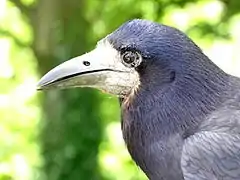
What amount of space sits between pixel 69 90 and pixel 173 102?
285 centimetres

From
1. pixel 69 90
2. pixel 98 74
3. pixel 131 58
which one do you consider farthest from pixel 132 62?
pixel 69 90

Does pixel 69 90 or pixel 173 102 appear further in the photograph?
pixel 69 90

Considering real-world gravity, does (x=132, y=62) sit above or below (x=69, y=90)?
below

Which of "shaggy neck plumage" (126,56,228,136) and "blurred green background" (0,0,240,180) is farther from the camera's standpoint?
"blurred green background" (0,0,240,180)

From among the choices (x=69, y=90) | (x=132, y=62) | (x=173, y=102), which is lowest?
(x=173, y=102)

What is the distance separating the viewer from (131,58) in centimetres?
297

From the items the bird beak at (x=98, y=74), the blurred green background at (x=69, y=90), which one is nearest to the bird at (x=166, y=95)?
the bird beak at (x=98, y=74)

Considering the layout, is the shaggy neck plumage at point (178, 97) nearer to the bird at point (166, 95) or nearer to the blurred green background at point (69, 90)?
the bird at point (166, 95)

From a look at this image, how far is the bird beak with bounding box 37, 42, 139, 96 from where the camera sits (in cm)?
300

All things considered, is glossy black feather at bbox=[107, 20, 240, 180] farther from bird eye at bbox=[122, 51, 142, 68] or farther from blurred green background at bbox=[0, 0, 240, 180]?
blurred green background at bbox=[0, 0, 240, 180]

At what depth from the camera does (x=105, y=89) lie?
304 centimetres

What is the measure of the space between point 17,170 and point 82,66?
10.1 ft

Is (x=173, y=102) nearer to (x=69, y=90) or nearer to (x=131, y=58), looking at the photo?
(x=131, y=58)

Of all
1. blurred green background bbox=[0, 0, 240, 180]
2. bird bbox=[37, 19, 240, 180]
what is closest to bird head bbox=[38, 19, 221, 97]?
bird bbox=[37, 19, 240, 180]
